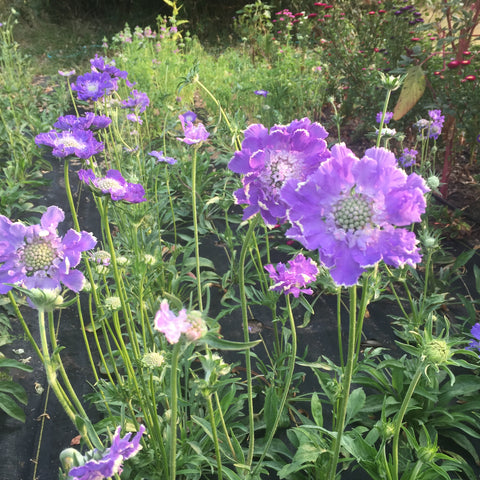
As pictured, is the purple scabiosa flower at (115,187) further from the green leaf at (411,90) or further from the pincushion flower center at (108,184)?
the green leaf at (411,90)

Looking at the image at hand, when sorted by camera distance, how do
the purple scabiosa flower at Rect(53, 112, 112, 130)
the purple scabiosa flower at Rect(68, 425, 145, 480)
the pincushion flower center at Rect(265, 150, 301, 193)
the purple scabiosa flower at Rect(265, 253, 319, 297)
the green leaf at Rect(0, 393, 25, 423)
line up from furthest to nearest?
the green leaf at Rect(0, 393, 25, 423) → the purple scabiosa flower at Rect(53, 112, 112, 130) → the purple scabiosa flower at Rect(265, 253, 319, 297) → the pincushion flower center at Rect(265, 150, 301, 193) → the purple scabiosa flower at Rect(68, 425, 145, 480)

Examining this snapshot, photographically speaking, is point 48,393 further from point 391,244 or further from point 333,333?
point 391,244

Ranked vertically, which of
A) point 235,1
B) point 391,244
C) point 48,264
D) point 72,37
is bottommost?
point 72,37

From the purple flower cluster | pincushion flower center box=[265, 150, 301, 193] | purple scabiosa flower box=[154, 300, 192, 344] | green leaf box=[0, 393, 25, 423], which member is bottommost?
green leaf box=[0, 393, 25, 423]

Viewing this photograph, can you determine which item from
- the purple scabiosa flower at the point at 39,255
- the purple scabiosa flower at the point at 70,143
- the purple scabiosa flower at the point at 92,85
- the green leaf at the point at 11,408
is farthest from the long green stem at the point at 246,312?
the purple scabiosa flower at the point at 92,85

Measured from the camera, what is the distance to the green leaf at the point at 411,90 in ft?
8.83

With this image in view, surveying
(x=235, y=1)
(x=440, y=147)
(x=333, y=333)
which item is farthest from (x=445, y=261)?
(x=235, y=1)

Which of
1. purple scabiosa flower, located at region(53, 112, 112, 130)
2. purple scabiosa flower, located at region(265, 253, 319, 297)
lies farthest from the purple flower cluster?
purple scabiosa flower, located at region(53, 112, 112, 130)

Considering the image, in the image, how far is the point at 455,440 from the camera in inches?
62.5

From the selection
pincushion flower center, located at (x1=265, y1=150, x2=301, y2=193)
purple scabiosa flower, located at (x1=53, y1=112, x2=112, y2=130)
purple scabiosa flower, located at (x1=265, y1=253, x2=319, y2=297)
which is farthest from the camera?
purple scabiosa flower, located at (x1=53, y1=112, x2=112, y2=130)

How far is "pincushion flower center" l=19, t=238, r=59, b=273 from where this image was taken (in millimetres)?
943

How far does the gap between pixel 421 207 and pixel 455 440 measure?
4.19 ft

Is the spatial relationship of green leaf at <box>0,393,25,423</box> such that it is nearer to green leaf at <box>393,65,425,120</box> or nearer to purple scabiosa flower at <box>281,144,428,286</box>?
purple scabiosa flower at <box>281,144,428,286</box>

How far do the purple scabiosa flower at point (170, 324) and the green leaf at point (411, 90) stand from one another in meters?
2.40
